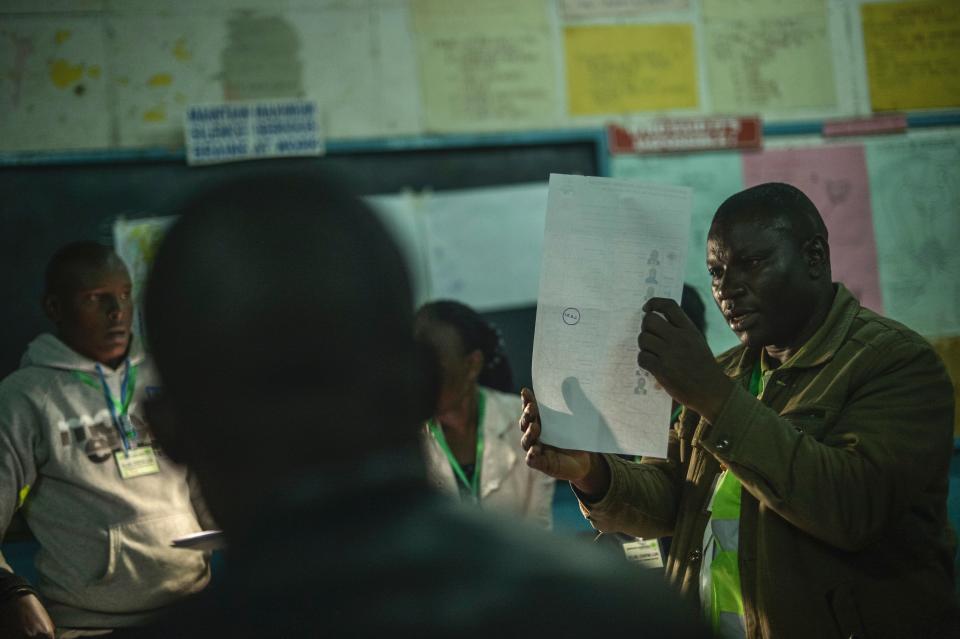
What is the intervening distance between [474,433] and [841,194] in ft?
5.37

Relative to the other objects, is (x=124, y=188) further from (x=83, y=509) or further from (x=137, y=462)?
(x=83, y=509)

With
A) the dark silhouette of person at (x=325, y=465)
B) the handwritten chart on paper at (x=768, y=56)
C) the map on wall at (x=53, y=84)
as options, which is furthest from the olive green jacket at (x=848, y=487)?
the map on wall at (x=53, y=84)

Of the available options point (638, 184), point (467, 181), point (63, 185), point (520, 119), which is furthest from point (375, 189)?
point (638, 184)

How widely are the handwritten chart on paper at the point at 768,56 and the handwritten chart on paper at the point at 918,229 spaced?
13.2 inches

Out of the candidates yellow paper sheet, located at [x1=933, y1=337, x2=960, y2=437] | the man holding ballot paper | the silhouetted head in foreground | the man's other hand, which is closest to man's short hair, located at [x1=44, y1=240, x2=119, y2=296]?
the man holding ballot paper

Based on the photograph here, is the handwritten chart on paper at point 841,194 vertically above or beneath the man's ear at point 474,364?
above

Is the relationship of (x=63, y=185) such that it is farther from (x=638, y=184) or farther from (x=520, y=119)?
(x=638, y=184)

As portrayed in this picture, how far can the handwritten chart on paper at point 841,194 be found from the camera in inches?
129

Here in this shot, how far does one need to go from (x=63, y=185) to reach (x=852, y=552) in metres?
2.56

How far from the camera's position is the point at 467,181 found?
312 cm

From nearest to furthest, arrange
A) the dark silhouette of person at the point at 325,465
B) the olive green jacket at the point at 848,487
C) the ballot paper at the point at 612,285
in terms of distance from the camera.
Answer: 1. the dark silhouette of person at the point at 325,465
2. the olive green jacket at the point at 848,487
3. the ballot paper at the point at 612,285

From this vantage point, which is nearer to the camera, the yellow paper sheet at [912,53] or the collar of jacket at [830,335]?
the collar of jacket at [830,335]

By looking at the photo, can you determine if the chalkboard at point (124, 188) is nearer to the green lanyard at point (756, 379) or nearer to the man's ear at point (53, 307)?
the man's ear at point (53, 307)

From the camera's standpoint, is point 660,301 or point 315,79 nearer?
point 660,301
